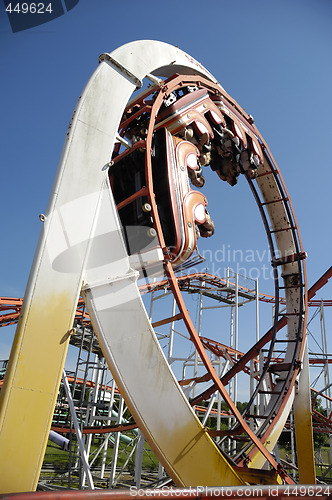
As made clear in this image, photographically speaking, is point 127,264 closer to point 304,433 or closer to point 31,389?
point 31,389

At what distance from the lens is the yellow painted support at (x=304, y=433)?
5207mm

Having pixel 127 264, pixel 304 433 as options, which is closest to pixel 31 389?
pixel 127 264

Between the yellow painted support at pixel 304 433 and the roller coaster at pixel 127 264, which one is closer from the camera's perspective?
the roller coaster at pixel 127 264

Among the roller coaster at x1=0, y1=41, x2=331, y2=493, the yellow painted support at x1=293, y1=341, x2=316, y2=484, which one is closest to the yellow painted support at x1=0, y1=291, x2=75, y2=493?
the roller coaster at x1=0, y1=41, x2=331, y2=493

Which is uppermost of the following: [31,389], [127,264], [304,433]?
[127,264]

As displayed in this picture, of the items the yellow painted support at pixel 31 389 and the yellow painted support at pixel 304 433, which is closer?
the yellow painted support at pixel 31 389

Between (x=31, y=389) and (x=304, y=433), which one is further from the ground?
(x=31, y=389)

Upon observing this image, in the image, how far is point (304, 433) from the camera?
5328mm

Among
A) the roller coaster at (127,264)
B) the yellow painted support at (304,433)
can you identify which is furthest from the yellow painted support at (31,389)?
the yellow painted support at (304,433)

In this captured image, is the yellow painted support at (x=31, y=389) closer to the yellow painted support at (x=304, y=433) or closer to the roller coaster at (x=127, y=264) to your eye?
the roller coaster at (x=127, y=264)

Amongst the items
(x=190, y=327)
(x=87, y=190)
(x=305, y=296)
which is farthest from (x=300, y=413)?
(x=87, y=190)

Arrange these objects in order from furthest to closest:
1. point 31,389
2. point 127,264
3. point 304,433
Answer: point 304,433
point 127,264
point 31,389

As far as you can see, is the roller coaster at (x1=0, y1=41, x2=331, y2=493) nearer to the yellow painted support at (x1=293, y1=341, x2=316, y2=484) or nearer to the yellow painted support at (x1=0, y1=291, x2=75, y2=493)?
the yellow painted support at (x1=0, y1=291, x2=75, y2=493)

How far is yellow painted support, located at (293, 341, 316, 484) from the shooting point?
521cm
